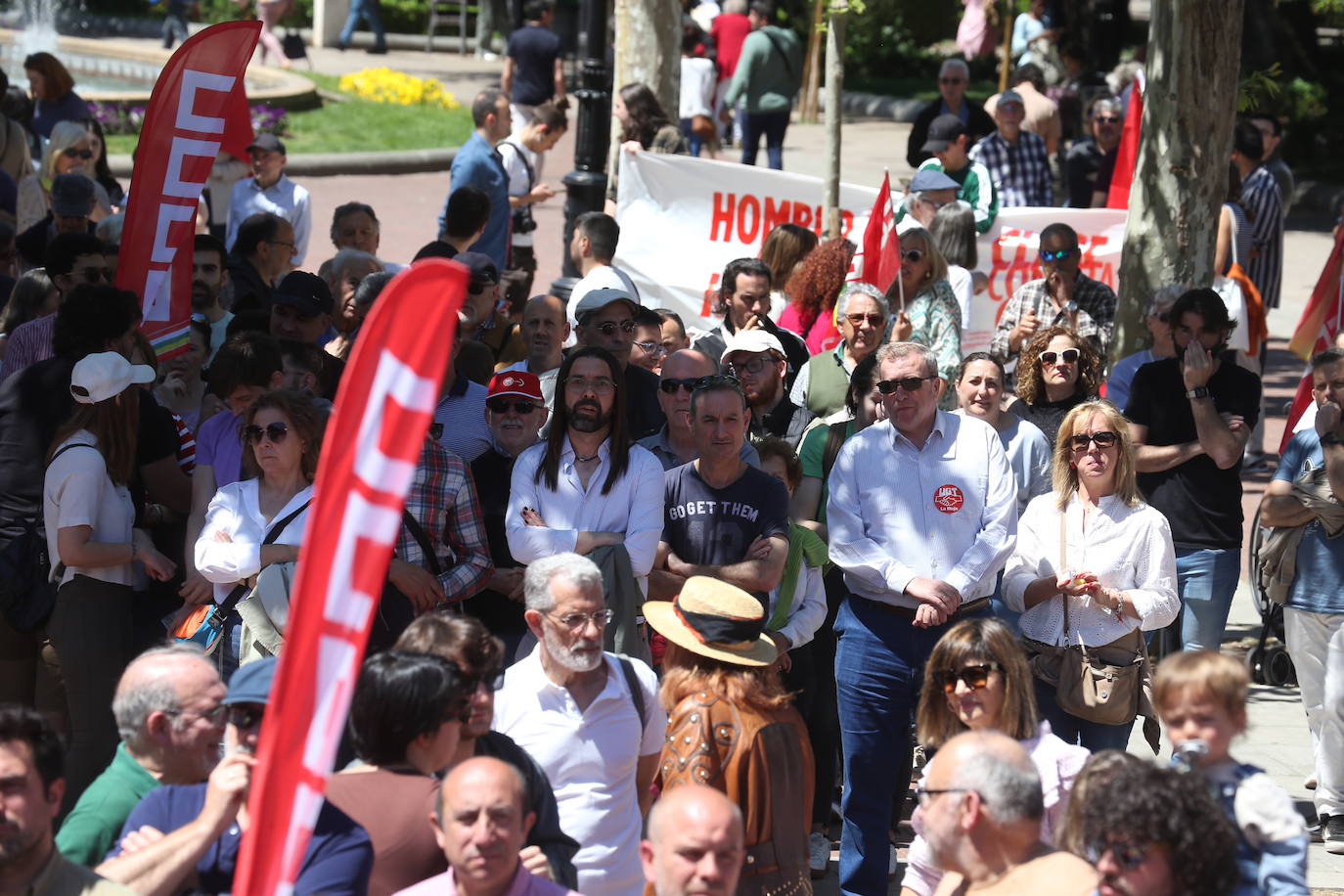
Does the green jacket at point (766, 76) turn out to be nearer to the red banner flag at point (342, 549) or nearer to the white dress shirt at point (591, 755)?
the white dress shirt at point (591, 755)

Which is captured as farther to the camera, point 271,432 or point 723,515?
point 723,515

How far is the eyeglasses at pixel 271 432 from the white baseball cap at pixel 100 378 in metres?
0.66

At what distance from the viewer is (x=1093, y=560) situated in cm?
620

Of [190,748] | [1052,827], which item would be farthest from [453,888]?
[1052,827]

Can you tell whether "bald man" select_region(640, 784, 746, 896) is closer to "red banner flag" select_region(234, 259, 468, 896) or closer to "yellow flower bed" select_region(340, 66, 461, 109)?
"red banner flag" select_region(234, 259, 468, 896)

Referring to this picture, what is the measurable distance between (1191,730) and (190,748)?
97.1 inches

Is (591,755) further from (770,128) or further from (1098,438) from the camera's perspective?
(770,128)

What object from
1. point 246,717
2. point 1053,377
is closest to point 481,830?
point 246,717

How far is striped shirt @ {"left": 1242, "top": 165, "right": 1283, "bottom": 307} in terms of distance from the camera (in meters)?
12.4

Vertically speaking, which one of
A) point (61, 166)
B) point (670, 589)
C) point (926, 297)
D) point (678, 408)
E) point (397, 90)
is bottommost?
point (670, 589)

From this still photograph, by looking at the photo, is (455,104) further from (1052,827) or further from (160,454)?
(1052,827)

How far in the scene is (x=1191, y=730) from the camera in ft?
14.3

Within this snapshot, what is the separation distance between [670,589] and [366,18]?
3051 centimetres

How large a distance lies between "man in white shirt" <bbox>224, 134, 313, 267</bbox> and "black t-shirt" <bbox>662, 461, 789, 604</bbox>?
17.0 ft
